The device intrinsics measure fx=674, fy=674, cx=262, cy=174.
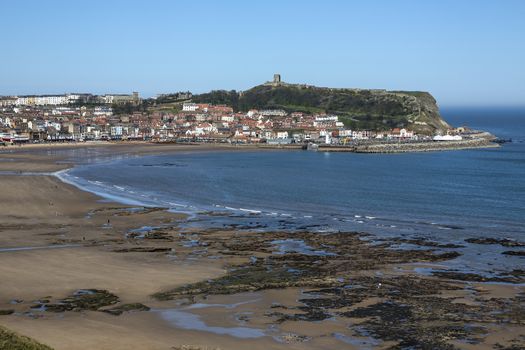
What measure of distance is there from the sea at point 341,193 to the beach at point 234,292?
293 cm

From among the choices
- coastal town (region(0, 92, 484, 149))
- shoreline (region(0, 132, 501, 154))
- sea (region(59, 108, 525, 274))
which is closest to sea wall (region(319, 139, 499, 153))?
shoreline (region(0, 132, 501, 154))

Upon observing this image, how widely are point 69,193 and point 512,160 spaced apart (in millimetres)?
55328

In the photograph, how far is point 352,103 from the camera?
515ft

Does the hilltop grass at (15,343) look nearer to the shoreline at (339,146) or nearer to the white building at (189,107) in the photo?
the shoreline at (339,146)

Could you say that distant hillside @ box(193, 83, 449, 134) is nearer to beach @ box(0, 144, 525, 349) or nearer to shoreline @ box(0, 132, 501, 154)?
shoreline @ box(0, 132, 501, 154)

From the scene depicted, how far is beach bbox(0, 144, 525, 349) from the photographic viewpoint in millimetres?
17234

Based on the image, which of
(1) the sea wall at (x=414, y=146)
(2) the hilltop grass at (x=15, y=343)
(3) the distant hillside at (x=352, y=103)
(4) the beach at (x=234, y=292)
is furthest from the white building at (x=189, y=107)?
(2) the hilltop grass at (x=15, y=343)

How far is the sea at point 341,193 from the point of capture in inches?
1359

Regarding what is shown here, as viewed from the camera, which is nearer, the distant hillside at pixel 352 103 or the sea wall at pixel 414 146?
the sea wall at pixel 414 146

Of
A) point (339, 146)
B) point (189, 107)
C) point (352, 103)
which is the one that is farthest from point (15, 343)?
point (189, 107)

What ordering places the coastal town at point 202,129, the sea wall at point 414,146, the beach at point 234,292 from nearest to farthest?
1. the beach at point 234,292
2. the sea wall at point 414,146
3. the coastal town at point 202,129

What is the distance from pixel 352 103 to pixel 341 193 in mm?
109340

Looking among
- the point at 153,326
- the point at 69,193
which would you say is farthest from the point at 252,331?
the point at 69,193

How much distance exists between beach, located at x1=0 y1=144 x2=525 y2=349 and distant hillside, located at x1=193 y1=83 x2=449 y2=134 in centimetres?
10640
